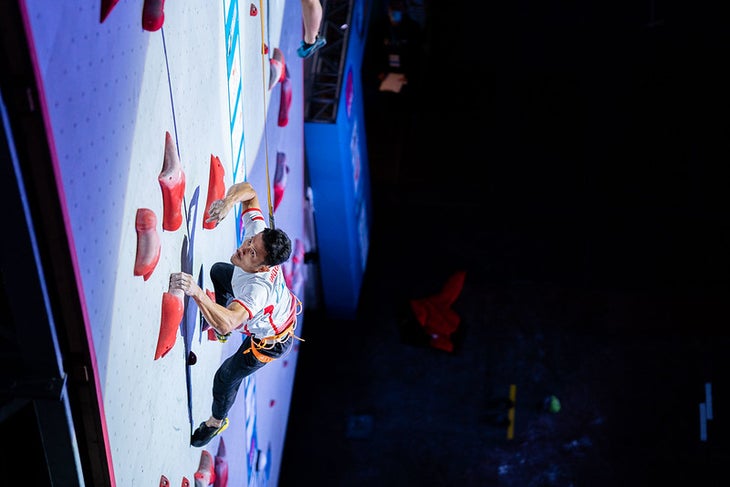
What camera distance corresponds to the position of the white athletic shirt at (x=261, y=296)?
4.75m

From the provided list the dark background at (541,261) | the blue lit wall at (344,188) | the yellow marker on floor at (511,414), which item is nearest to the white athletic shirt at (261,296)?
the blue lit wall at (344,188)

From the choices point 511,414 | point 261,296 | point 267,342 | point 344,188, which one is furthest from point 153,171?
point 511,414

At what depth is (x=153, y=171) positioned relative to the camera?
423 centimetres

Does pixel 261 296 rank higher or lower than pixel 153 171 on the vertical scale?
lower

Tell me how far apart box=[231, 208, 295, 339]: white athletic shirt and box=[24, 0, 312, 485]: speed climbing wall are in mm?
297

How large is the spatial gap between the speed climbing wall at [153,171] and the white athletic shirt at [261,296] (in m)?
0.30

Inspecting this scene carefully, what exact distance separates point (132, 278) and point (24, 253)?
0.89m

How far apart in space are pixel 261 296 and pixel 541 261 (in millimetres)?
7384

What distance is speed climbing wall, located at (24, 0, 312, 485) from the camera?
10.8ft

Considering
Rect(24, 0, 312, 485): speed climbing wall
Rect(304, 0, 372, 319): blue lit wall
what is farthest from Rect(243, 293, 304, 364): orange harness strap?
Rect(304, 0, 372, 319): blue lit wall

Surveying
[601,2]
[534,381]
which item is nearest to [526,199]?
[534,381]

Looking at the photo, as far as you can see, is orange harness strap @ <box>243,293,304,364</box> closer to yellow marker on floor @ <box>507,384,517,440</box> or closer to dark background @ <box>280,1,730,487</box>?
dark background @ <box>280,1,730,487</box>

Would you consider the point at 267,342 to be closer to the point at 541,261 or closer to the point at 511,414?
the point at 511,414

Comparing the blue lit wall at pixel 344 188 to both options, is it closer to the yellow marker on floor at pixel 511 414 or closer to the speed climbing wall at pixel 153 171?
the yellow marker on floor at pixel 511 414
